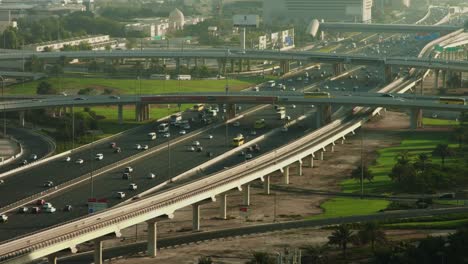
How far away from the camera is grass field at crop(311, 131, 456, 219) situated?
73.5 meters

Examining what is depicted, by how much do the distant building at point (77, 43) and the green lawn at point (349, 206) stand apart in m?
90.2

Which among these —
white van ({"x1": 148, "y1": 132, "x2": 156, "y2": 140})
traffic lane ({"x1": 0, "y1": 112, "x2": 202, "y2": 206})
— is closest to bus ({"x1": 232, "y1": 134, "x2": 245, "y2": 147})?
traffic lane ({"x1": 0, "y1": 112, "x2": 202, "y2": 206})

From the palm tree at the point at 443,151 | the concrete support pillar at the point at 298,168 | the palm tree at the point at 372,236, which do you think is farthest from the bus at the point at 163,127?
the palm tree at the point at 372,236

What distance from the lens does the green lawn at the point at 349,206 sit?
72.2 meters

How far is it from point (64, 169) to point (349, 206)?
1851 cm

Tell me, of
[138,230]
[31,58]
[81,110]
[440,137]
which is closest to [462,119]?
[440,137]

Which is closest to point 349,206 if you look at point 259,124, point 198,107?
point 259,124

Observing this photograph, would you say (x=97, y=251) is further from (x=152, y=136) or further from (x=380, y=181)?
(x=152, y=136)

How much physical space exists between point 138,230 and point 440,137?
38.2 m

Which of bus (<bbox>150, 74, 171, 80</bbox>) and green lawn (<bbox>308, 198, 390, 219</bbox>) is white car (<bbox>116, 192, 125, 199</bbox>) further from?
bus (<bbox>150, 74, 171, 80</bbox>)

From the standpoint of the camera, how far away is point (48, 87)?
406 feet

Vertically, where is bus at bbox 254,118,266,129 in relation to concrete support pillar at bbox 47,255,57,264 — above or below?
below

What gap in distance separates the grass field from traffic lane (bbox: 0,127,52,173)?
20823mm

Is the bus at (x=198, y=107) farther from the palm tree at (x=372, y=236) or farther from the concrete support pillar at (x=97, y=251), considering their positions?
the concrete support pillar at (x=97, y=251)
